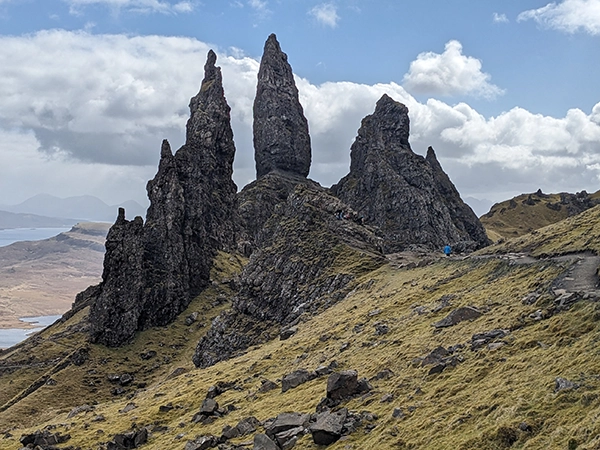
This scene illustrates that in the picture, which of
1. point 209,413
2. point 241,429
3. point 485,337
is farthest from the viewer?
point 209,413

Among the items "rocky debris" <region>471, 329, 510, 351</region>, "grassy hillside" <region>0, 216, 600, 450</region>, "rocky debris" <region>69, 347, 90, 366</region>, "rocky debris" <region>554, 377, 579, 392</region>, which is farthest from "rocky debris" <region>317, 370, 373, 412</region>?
"rocky debris" <region>69, 347, 90, 366</region>

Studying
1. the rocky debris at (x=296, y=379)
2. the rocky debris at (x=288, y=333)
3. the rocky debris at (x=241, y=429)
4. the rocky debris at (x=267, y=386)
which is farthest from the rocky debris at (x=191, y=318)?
the rocky debris at (x=241, y=429)

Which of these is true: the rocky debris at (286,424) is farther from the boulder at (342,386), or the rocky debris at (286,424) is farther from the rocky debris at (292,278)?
the rocky debris at (292,278)

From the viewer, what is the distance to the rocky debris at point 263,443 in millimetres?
31277

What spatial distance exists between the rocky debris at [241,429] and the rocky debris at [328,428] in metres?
7.66

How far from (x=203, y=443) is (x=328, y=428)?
1172 cm

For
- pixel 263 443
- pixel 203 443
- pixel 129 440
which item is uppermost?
pixel 263 443

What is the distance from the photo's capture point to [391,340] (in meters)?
47.3

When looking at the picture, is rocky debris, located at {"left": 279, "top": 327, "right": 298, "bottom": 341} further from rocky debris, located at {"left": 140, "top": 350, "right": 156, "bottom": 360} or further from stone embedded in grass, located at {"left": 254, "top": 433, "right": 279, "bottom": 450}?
rocky debris, located at {"left": 140, "top": 350, "right": 156, "bottom": 360}

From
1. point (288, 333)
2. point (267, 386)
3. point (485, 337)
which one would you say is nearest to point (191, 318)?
point (288, 333)

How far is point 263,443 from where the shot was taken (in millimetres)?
Result: 31625

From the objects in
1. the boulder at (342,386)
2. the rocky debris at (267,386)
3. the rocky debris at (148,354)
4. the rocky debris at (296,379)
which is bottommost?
the rocky debris at (148,354)

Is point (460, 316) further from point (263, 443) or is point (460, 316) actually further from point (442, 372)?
point (263, 443)

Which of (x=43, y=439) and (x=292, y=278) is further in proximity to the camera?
(x=292, y=278)
